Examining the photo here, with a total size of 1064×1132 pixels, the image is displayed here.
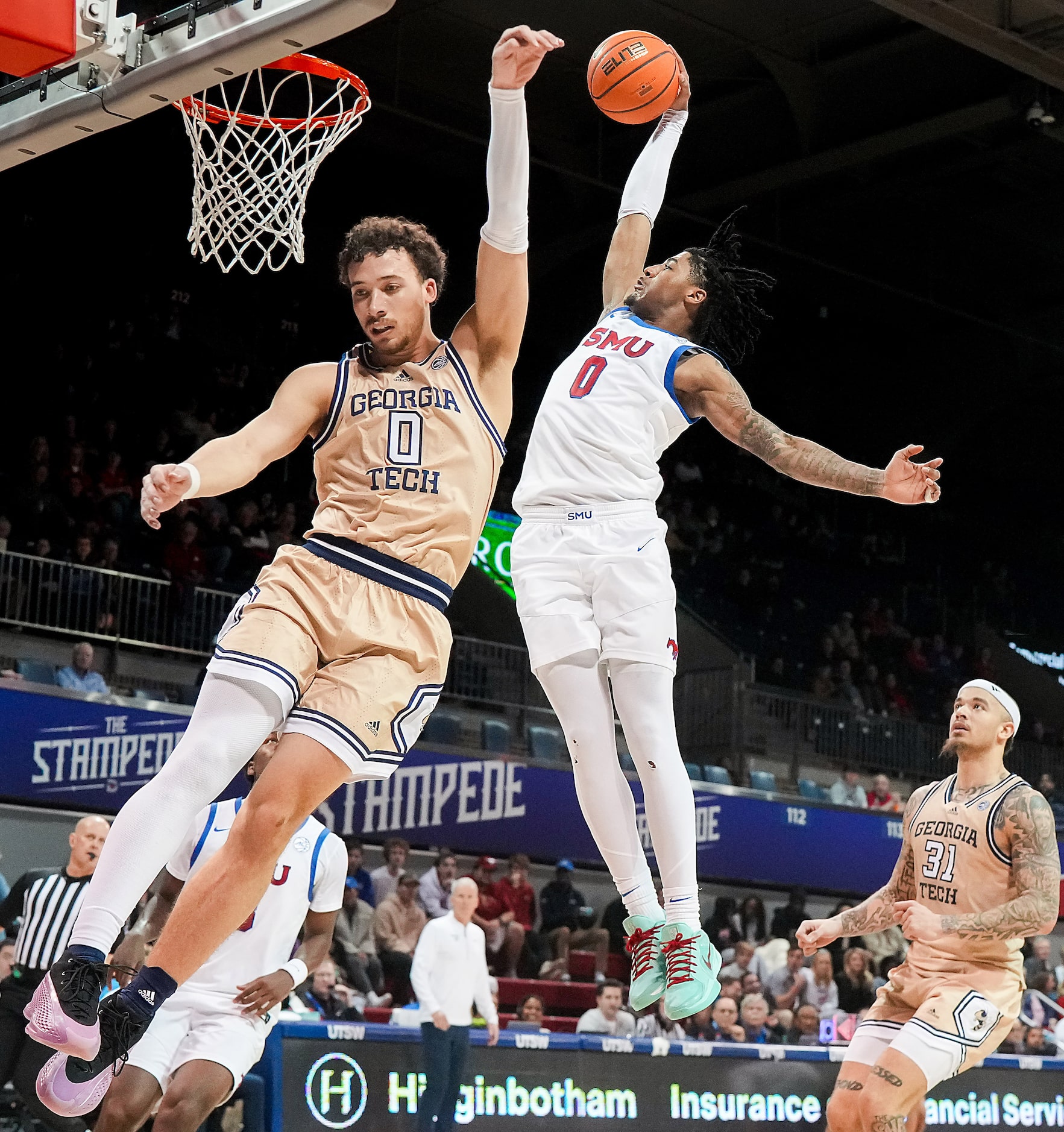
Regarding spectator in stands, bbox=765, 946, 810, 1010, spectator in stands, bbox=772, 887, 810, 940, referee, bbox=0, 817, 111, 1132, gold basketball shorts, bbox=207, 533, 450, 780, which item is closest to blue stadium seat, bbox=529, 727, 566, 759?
spectator in stands, bbox=772, 887, 810, 940

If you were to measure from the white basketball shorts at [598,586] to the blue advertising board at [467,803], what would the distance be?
26.0 ft

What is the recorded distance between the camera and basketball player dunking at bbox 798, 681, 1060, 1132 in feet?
23.5

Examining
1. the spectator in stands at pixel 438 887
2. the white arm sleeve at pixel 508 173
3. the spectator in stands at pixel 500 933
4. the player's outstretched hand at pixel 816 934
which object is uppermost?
the white arm sleeve at pixel 508 173

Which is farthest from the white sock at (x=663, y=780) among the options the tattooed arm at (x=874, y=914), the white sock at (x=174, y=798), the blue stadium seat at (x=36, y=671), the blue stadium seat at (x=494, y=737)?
the blue stadium seat at (x=494, y=737)

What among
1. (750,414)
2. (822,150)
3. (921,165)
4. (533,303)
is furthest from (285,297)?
(750,414)

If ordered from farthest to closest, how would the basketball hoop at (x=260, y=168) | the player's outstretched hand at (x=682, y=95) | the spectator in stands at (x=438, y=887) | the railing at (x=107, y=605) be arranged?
the railing at (x=107, y=605) → the spectator in stands at (x=438, y=887) → the basketball hoop at (x=260, y=168) → the player's outstretched hand at (x=682, y=95)

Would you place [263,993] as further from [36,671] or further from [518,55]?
[36,671]

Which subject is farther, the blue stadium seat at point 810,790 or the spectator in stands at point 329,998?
the blue stadium seat at point 810,790

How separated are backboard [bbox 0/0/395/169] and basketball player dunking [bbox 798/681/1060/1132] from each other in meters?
4.47

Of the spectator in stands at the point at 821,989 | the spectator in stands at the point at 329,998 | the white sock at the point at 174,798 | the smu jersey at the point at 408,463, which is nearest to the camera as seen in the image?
the white sock at the point at 174,798

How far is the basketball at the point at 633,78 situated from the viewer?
5980mm

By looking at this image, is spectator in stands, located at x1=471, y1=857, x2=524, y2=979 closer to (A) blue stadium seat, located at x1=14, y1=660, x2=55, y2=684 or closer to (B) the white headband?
(A) blue stadium seat, located at x1=14, y1=660, x2=55, y2=684

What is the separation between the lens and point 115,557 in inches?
639

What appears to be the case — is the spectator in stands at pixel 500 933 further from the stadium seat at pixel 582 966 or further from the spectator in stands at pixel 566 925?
the stadium seat at pixel 582 966
